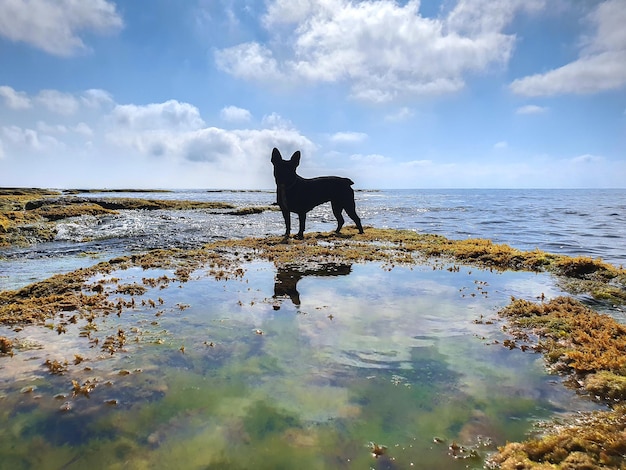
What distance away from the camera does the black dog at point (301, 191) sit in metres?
16.2

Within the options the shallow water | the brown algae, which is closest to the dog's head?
the brown algae

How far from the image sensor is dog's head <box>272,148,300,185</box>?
1619 centimetres

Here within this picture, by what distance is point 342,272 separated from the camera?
10594mm

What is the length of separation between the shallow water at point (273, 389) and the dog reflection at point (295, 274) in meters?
1.05

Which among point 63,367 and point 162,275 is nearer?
point 63,367

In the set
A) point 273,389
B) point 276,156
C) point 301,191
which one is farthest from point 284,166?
point 273,389

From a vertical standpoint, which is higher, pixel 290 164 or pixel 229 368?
pixel 290 164

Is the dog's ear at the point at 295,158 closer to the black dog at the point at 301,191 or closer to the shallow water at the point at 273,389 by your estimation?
the black dog at the point at 301,191

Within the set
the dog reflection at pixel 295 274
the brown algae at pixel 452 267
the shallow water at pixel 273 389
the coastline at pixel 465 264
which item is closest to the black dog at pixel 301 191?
the coastline at pixel 465 264

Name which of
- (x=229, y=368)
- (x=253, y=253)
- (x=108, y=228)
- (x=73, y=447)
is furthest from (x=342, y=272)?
(x=108, y=228)

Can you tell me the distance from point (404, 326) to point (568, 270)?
7.14 metres

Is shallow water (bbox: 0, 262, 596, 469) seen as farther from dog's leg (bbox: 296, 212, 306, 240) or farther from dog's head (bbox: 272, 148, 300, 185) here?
dog's leg (bbox: 296, 212, 306, 240)

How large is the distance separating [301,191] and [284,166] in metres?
1.44

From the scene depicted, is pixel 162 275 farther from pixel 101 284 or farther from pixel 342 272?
pixel 342 272
